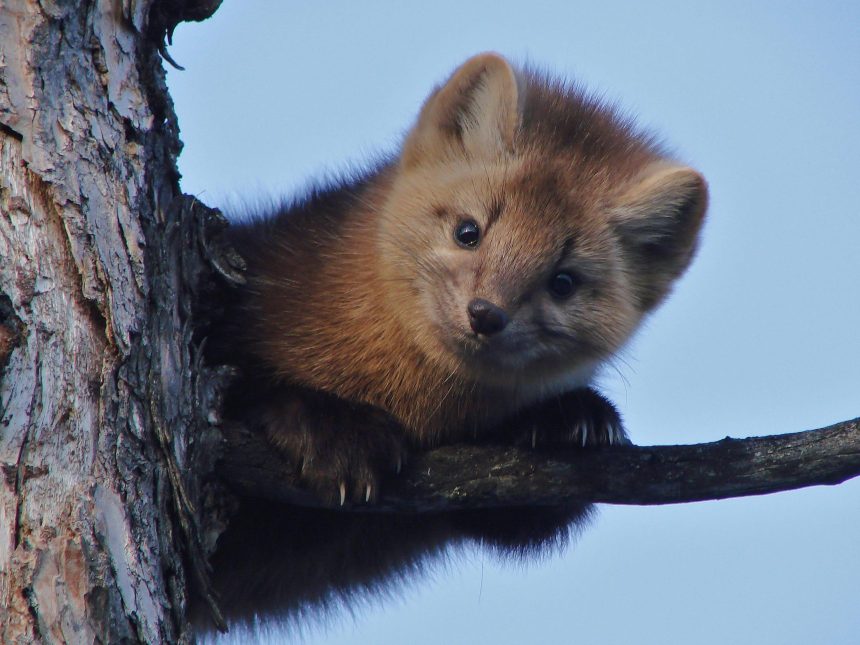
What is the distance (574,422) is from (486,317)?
70 cm

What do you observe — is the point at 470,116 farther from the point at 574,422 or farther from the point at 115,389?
the point at 115,389

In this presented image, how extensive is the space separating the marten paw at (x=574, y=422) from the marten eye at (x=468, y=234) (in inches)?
32.5

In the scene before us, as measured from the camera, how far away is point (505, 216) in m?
4.97

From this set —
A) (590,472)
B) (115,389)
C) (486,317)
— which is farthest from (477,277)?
(115,389)

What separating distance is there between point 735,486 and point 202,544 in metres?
2.05

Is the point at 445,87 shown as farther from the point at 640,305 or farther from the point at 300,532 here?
the point at 300,532

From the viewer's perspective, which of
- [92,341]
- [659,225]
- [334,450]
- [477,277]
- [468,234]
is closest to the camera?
[92,341]

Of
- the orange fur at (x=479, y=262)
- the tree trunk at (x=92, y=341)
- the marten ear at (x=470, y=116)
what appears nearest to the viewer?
the tree trunk at (x=92, y=341)

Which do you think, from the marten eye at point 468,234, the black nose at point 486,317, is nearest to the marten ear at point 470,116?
the marten eye at point 468,234

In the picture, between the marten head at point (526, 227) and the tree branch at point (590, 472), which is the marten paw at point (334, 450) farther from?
the marten head at point (526, 227)

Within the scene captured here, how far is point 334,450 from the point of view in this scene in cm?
451

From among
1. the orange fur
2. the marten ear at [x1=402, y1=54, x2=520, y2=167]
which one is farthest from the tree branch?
the marten ear at [x1=402, y1=54, x2=520, y2=167]


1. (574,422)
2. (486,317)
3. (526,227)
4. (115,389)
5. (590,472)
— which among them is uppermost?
(526,227)

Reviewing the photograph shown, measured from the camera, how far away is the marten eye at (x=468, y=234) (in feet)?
16.5
